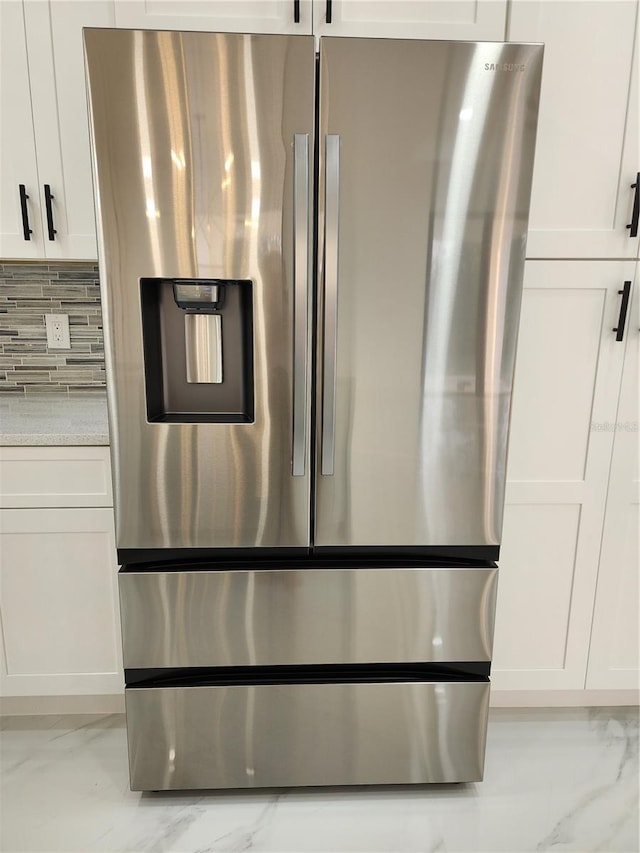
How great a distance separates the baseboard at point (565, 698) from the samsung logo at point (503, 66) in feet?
5.99

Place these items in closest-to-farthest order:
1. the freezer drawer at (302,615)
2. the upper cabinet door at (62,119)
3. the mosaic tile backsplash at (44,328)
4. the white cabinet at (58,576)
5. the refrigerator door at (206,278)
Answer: the refrigerator door at (206,278)
the freezer drawer at (302,615)
the upper cabinet door at (62,119)
the white cabinet at (58,576)
the mosaic tile backsplash at (44,328)

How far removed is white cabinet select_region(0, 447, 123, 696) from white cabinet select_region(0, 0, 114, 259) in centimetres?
65

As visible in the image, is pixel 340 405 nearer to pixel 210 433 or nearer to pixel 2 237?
pixel 210 433

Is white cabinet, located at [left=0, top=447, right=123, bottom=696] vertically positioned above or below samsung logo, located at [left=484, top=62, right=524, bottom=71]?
below

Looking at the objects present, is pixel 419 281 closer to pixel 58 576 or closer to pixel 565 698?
pixel 58 576

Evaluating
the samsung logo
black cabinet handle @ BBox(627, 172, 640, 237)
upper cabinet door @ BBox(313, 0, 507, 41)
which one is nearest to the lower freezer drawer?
black cabinet handle @ BBox(627, 172, 640, 237)

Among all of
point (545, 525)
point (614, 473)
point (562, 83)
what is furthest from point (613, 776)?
point (562, 83)

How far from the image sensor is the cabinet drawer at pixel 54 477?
1.68 meters

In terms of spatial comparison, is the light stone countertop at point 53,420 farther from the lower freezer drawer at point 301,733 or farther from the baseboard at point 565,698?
the baseboard at point 565,698

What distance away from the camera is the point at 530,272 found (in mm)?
1627

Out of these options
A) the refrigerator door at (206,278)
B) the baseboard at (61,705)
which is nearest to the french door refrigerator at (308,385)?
the refrigerator door at (206,278)

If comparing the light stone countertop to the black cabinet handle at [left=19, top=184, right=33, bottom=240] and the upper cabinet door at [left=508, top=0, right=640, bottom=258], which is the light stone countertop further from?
the upper cabinet door at [left=508, top=0, right=640, bottom=258]

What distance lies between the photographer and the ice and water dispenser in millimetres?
1375

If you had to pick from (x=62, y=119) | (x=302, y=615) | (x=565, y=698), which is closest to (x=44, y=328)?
(x=62, y=119)
